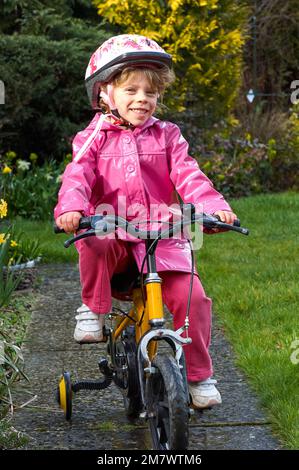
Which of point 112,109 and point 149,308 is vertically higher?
point 112,109

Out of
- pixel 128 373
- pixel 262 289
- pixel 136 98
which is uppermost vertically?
pixel 136 98

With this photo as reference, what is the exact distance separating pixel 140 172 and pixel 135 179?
3cm

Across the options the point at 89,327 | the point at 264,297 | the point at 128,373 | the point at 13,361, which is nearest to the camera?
the point at 128,373

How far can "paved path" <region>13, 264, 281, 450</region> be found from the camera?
3359 millimetres

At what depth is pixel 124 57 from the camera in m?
3.28

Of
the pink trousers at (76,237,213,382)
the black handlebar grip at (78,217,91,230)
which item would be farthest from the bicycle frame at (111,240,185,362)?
the black handlebar grip at (78,217,91,230)

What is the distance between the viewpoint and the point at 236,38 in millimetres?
9961

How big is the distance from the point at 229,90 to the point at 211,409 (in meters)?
7.14

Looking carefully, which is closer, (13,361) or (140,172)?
(140,172)

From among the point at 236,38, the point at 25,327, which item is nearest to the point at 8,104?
the point at 236,38

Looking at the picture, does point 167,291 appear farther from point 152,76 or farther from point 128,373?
point 152,76

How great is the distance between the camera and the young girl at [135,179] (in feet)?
10.9

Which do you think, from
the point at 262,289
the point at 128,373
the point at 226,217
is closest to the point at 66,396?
the point at 128,373
